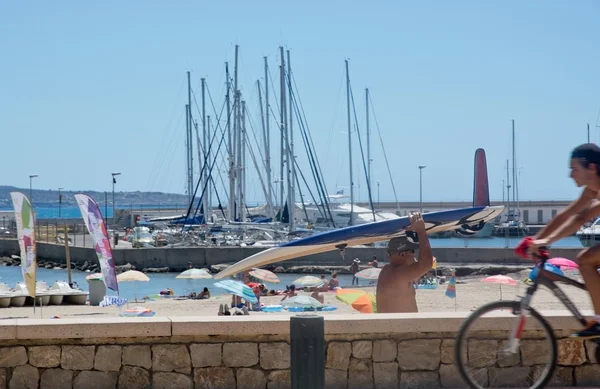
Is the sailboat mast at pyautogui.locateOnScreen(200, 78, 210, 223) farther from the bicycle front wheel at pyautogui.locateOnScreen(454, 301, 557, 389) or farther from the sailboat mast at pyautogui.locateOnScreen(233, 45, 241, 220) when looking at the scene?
the bicycle front wheel at pyautogui.locateOnScreen(454, 301, 557, 389)

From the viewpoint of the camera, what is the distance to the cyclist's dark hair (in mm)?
5824

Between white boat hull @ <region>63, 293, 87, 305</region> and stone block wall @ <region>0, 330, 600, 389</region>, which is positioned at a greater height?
stone block wall @ <region>0, 330, 600, 389</region>

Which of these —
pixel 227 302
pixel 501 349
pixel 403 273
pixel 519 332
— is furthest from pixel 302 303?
pixel 519 332

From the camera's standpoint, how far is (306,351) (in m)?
5.84

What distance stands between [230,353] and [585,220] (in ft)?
9.94

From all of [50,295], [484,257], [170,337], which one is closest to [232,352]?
[170,337]

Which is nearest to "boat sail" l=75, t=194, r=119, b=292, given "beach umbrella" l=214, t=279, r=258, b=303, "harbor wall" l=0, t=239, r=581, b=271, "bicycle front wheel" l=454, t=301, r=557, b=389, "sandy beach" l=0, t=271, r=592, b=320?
"beach umbrella" l=214, t=279, r=258, b=303

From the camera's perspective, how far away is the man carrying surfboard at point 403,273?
28.7 ft

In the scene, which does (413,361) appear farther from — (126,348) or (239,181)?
(239,181)

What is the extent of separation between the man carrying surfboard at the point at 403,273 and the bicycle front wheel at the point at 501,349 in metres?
2.06

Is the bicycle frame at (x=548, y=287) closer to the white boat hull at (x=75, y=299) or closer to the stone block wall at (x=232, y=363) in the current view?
the stone block wall at (x=232, y=363)

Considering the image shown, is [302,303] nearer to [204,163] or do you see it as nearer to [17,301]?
[17,301]

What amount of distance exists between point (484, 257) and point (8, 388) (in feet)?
160

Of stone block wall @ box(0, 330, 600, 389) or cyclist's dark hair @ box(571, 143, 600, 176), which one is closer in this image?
cyclist's dark hair @ box(571, 143, 600, 176)
